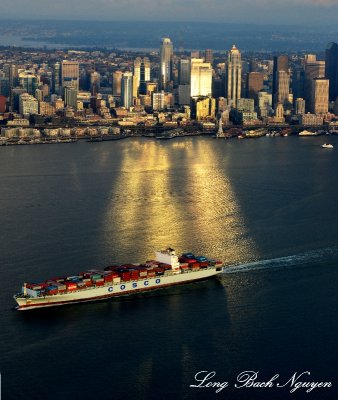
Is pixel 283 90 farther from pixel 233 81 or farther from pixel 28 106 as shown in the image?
pixel 28 106

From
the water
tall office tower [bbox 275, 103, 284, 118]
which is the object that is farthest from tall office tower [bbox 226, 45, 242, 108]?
the water

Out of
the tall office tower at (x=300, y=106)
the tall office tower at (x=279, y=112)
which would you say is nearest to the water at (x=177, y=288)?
the tall office tower at (x=279, y=112)

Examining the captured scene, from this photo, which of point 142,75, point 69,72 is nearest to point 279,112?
point 142,75

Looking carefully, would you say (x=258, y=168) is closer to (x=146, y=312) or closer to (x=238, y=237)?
(x=238, y=237)

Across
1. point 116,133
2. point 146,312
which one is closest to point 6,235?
point 146,312

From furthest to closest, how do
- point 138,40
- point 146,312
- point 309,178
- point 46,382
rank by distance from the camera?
point 138,40 < point 309,178 < point 146,312 < point 46,382

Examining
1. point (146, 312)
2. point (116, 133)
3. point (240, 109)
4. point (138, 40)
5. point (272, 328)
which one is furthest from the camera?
point (138, 40)

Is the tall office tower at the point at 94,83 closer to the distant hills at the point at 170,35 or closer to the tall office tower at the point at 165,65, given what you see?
the tall office tower at the point at 165,65
